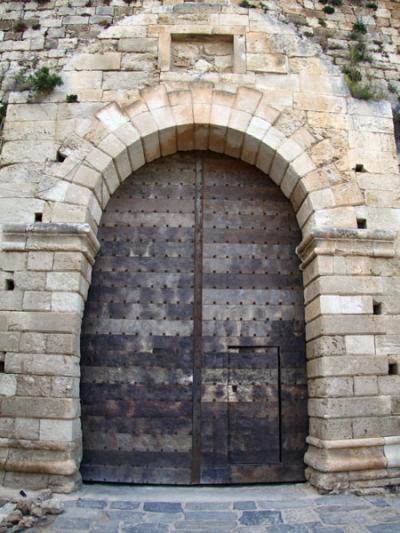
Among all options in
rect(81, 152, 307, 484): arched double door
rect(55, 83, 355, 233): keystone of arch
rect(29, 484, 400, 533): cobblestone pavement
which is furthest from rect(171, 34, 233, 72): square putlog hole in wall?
rect(29, 484, 400, 533): cobblestone pavement

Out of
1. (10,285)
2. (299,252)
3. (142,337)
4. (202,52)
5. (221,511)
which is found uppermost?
(202,52)

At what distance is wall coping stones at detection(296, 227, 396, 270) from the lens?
14.0 feet

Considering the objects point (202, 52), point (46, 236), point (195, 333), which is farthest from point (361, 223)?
point (46, 236)

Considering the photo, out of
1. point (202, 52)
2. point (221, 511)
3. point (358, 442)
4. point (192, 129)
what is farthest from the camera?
point (202, 52)

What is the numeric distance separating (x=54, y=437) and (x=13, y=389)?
52cm

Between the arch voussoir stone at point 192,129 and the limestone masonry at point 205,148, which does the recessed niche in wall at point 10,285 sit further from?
the arch voussoir stone at point 192,129

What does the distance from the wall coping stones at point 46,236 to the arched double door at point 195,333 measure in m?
0.48

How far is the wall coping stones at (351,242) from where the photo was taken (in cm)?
427

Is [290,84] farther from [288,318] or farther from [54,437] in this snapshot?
[54,437]

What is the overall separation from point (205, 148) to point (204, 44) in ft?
3.62

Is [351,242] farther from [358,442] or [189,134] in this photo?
[189,134]

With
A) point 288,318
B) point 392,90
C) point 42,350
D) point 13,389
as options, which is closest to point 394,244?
point 288,318

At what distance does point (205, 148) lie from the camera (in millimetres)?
4922

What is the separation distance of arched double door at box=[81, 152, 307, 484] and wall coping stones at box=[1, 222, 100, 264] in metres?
0.48
